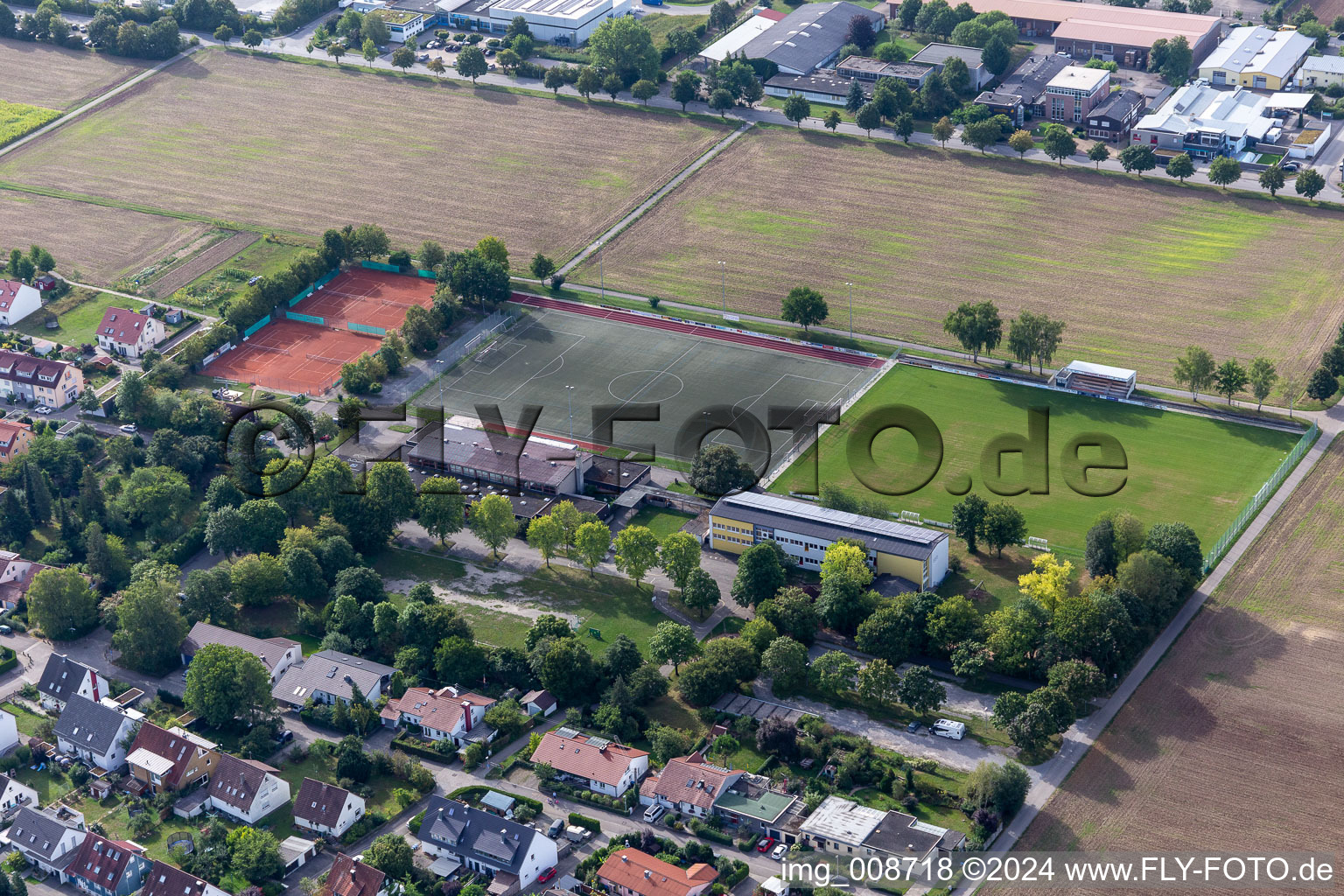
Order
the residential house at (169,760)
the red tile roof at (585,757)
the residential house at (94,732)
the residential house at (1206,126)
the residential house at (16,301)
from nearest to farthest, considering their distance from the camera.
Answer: the red tile roof at (585,757) → the residential house at (169,760) → the residential house at (94,732) → the residential house at (16,301) → the residential house at (1206,126)

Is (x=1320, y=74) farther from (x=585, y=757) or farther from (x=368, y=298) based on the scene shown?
(x=585, y=757)

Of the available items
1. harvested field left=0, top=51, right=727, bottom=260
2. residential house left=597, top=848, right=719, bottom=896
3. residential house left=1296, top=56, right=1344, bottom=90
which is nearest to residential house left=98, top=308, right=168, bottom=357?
harvested field left=0, top=51, right=727, bottom=260

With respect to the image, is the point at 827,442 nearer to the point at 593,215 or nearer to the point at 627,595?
the point at 627,595

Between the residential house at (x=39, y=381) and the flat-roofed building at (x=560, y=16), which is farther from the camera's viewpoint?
the flat-roofed building at (x=560, y=16)

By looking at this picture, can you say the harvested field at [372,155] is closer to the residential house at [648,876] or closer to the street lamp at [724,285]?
the street lamp at [724,285]

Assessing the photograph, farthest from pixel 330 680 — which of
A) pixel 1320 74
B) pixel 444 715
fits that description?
pixel 1320 74

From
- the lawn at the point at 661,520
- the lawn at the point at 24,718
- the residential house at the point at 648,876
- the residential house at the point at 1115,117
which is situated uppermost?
the residential house at the point at 1115,117

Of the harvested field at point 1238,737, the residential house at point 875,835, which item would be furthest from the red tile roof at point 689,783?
the harvested field at point 1238,737
